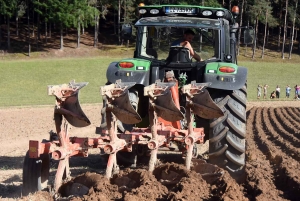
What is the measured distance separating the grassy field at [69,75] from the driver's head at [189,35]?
19219mm

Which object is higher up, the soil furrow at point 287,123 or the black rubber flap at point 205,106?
the black rubber flap at point 205,106

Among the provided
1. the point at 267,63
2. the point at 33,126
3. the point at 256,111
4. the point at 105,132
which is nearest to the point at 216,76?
the point at 105,132

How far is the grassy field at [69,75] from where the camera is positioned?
3009cm

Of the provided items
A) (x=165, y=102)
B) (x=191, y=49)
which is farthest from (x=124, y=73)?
(x=165, y=102)

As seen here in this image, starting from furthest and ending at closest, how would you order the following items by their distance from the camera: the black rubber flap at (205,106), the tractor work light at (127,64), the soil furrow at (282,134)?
the soil furrow at (282,134) → the tractor work light at (127,64) → the black rubber flap at (205,106)

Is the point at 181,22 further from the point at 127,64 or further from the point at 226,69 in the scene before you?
the point at 226,69

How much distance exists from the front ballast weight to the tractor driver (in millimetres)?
1654

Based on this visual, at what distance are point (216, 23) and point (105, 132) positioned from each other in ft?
7.96

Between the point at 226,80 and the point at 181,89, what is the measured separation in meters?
0.99

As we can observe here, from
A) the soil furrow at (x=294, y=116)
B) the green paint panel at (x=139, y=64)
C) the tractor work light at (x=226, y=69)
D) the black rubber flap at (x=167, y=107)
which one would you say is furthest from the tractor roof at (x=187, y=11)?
the soil furrow at (x=294, y=116)

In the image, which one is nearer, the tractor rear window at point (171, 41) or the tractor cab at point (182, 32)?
the tractor cab at point (182, 32)

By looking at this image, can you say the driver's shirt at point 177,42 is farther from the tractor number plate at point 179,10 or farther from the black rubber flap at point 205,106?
the black rubber flap at point 205,106

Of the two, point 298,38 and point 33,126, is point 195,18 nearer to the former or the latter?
point 33,126

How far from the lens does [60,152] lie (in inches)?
209
